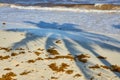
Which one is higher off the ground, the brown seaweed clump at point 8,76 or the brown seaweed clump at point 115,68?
the brown seaweed clump at point 115,68

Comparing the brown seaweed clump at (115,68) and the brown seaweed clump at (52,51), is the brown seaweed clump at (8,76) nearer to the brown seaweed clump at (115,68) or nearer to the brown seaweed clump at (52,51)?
the brown seaweed clump at (52,51)

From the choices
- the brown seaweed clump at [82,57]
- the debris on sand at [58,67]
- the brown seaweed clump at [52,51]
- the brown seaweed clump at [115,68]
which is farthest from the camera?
the brown seaweed clump at [52,51]

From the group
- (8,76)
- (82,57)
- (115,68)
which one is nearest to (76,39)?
(82,57)

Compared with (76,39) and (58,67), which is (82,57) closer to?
(58,67)

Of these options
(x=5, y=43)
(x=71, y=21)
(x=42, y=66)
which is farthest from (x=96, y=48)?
(x=71, y=21)

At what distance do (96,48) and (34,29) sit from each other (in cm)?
616

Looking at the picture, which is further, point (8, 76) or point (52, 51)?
point (52, 51)

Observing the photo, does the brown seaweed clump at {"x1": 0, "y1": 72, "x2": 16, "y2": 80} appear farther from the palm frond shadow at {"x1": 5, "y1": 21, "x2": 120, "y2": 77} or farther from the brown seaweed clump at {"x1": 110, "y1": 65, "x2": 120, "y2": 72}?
the brown seaweed clump at {"x1": 110, "y1": 65, "x2": 120, "y2": 72}

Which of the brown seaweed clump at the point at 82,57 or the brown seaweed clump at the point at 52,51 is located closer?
the brown seaweed clump at the point at 82,57

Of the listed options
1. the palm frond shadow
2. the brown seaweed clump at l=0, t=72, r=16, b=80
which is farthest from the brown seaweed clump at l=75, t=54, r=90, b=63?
the brown seaweed clump at l=0, t=72, r=16, b=80

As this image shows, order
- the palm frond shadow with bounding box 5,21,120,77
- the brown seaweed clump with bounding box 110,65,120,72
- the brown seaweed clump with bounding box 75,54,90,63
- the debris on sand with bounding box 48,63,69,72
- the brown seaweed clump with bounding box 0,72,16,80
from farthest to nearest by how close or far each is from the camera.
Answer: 1. the palm frond shadow with bounding box 5,21,120,77
2. the brown seaweed clump with bounding box 75,54,90,63
3. the debris on sand with bounding box 48,63,69,72
4. the brown seaweed clump with bounding box 110,65,120,72
5. the brown seaweed clump with bounding box 0,72,16,80

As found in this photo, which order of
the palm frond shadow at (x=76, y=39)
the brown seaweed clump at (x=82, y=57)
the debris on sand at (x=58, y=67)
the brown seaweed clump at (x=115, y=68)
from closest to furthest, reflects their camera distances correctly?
the brown seaweed clump at (x=115, y=68)
the debris on sand at (x=58, y=67)
the brown seaweed clump at (x=82, y=57)
the palm frond shadow at (x=76, y=39)

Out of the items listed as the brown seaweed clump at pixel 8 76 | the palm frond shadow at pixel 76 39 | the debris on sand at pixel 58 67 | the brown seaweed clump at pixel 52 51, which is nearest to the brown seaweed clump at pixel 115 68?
the palm frond shadow at pixel 76 39

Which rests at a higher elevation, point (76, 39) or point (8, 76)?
point (76, 39)
